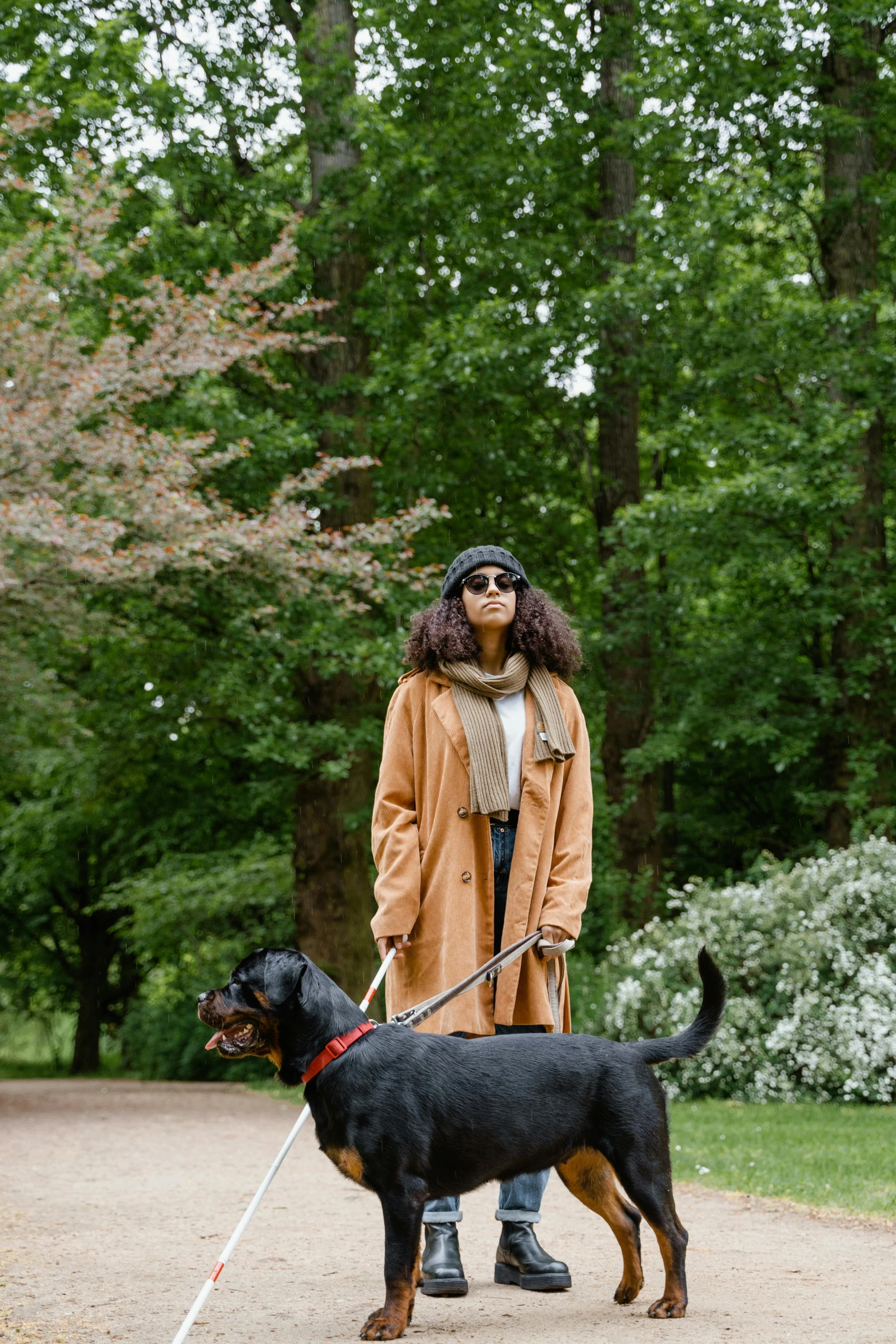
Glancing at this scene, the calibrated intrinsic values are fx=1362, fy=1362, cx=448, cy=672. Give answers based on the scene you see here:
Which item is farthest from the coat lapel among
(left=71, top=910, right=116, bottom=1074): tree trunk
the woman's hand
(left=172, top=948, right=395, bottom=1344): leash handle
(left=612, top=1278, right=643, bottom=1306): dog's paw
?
(left=71, top=910, right=116, bottom=1074): tree trunk

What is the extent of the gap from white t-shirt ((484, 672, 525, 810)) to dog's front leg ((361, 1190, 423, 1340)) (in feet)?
4.43

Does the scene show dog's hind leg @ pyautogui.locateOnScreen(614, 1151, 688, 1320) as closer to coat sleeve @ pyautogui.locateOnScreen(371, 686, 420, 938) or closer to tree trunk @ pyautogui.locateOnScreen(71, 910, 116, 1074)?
coat sleeve @ pyautogui.locateOnScreen(371, 686, 420, 938)

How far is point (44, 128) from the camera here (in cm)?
1227

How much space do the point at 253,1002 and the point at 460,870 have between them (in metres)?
0.97

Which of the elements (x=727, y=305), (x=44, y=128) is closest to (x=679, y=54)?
(x=727, y=305)

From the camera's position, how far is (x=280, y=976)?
3715mm

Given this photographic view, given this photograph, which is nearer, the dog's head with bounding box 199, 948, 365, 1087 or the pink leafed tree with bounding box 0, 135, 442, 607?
the dog's head with bounding box 199, 948, 365, 1087

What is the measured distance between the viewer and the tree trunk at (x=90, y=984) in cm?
2231

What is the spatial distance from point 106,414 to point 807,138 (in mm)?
6979

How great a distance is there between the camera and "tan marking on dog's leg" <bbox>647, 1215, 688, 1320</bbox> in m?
3.94

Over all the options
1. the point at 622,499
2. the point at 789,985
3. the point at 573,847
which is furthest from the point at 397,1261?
the point at 622,499

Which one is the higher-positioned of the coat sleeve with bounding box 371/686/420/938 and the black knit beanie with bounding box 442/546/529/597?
the black knit beanie with bounding box 442/546/529/597

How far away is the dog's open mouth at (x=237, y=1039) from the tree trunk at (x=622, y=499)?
30.6 ft

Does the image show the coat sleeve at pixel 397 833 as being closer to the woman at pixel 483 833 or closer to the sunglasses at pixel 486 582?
the woman at pixel 483 833
